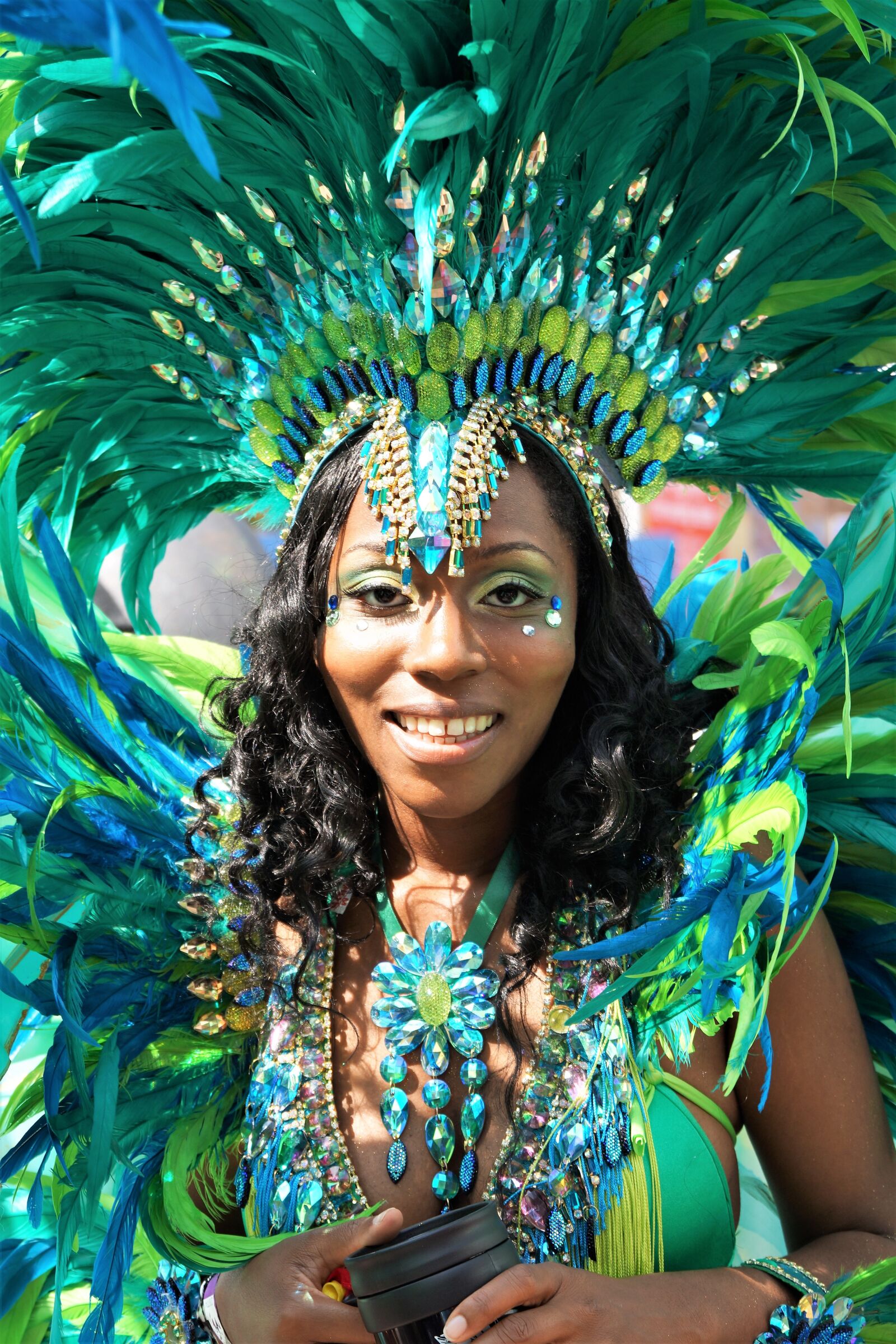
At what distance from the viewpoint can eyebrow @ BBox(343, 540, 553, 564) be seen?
187 centimetres

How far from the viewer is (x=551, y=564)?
1.94 metres

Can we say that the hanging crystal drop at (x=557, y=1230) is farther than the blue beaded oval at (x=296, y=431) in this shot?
No

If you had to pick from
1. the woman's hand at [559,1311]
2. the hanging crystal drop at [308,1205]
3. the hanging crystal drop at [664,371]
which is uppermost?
→ the hanging crystal drop at [664,371]

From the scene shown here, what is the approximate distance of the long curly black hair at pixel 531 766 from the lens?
79.9 inches

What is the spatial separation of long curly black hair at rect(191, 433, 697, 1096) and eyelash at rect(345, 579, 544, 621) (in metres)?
0.11

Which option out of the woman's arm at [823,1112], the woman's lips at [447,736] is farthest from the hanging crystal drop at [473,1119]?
the woman's lips at [447,736]

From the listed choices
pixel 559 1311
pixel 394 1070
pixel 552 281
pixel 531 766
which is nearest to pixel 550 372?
pixel 552 281

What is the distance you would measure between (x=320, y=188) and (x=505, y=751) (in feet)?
2.67

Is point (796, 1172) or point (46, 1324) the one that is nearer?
point (796, 1172)

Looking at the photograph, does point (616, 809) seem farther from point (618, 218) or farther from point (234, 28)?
point (234, 28)

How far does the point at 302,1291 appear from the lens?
174cm

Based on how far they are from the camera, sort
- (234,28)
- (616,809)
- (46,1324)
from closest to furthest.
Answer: (234,28) < (616,809) < (46,1324)

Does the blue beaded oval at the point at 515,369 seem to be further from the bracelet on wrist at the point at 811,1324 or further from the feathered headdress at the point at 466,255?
the bracelet on wrist at the point at 811,1324

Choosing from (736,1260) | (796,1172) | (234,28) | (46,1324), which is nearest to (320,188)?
(234,28)
